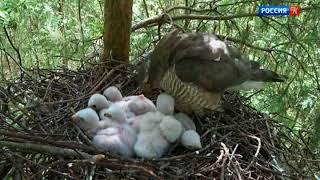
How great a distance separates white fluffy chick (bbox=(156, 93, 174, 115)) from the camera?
2.92 m

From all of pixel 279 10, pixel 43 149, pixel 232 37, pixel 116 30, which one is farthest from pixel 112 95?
pixel 279 10

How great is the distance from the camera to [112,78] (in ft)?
11.8

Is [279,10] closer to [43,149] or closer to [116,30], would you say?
[116,30]

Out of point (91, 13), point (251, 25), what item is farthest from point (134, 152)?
point (91, 13)

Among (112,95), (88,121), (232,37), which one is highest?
(232,37)

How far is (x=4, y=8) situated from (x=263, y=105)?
6.55 feet

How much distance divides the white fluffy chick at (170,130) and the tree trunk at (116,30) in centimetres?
98

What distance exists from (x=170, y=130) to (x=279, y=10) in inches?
48.1

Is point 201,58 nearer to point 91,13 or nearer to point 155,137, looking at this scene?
point 155,137

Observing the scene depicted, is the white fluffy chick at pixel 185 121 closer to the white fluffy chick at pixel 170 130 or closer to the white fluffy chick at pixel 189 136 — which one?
the white fluffy chick at pixel 189 136

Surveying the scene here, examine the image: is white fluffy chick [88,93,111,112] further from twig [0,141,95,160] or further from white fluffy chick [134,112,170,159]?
twig [0,141,95,160]

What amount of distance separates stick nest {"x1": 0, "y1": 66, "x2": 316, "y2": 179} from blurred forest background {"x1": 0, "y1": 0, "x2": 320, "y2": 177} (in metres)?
0.17

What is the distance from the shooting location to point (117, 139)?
272cm

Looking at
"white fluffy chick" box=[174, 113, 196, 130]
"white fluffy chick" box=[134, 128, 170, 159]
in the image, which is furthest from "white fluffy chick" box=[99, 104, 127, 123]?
"white fluffy chick" box=[174, 113, 196, 130]
